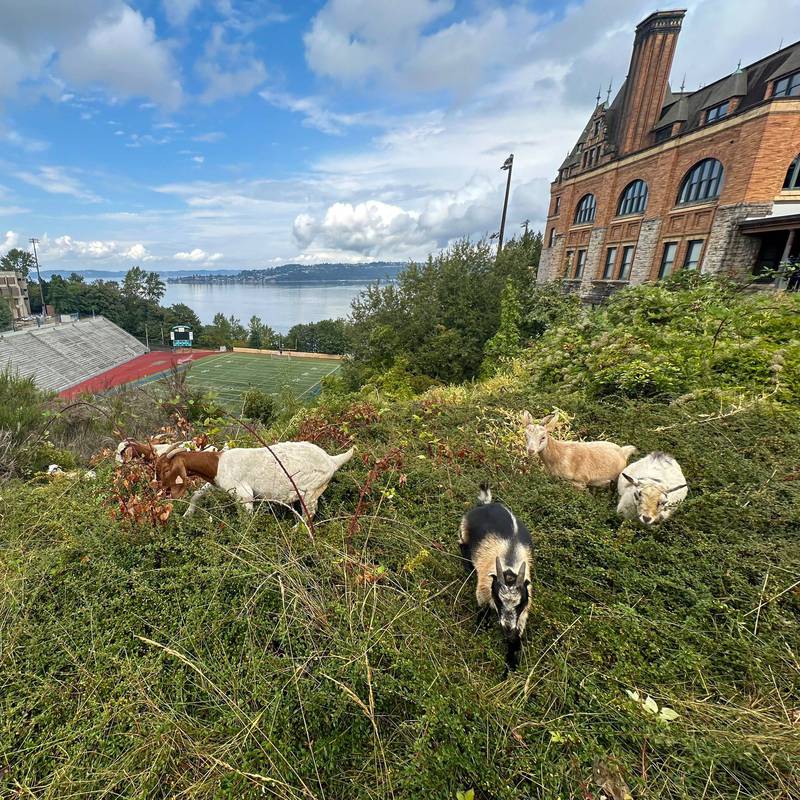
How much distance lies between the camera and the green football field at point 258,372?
122ft

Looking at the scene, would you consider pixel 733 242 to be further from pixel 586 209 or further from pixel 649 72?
pixel 649 72

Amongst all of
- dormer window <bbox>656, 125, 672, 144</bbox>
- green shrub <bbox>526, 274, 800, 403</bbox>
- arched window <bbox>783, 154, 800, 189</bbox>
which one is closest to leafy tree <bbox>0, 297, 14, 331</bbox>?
green shrub <bbox>526, 274, 800, 403</bbox>

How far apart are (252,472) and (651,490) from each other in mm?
3154

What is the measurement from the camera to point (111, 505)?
3.15m

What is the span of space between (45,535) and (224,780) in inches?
110

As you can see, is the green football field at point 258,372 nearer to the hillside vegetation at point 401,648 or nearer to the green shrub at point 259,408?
the green shrub at point 259,408

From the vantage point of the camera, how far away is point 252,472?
122 inches

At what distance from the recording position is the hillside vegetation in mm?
1500

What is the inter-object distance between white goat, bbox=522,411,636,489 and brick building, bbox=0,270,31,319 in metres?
73.9

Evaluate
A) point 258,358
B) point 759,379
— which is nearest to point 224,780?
point 759,379

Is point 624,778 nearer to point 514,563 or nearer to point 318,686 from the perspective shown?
point 514,563

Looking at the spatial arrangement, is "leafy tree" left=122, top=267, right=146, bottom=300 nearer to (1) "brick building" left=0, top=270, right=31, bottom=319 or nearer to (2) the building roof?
(1) "brick building" left=0, top=270, right=31, bottom=319

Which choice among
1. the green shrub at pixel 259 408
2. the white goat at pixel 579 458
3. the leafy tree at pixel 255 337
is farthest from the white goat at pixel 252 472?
the leafy tree at pixel 255 337

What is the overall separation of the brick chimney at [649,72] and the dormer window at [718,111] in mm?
2844
